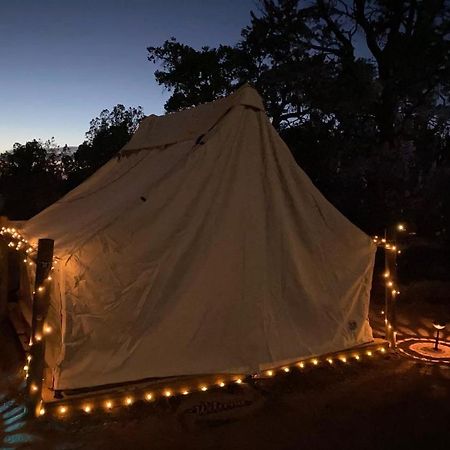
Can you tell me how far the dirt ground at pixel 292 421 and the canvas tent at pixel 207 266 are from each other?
311mm

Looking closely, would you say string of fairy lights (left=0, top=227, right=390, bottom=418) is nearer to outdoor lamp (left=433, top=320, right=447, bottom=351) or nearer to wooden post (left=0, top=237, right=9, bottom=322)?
wooden post (left=0, top=237, right=9, bottom=322)

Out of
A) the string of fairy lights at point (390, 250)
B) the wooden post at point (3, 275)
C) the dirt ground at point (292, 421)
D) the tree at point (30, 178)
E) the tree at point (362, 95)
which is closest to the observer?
the dirt ground at point (292, 421)

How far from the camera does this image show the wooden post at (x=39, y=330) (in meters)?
3.75

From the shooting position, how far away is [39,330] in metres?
3.79

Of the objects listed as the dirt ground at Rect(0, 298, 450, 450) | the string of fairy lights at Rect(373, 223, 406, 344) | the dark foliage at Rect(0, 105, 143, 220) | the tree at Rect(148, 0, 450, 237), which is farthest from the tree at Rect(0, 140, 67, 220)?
the string of fairy lights at Rect(373, 223, 406, 344)

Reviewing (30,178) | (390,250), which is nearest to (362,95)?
(390,250)

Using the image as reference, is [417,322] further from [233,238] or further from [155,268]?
[155,268]

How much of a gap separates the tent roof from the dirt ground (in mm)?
2918

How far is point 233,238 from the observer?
A: 4633 mm

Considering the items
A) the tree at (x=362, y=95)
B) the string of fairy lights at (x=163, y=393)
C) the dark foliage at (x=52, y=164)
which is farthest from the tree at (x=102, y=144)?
the string of fairy lights at (x=163, y=393)

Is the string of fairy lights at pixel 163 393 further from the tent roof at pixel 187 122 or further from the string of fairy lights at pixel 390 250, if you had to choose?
the tent roof at pixel 187 122

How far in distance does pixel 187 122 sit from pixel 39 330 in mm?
3034

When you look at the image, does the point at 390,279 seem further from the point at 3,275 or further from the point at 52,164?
the point at 52,164

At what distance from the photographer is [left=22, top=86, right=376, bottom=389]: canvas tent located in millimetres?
3973
